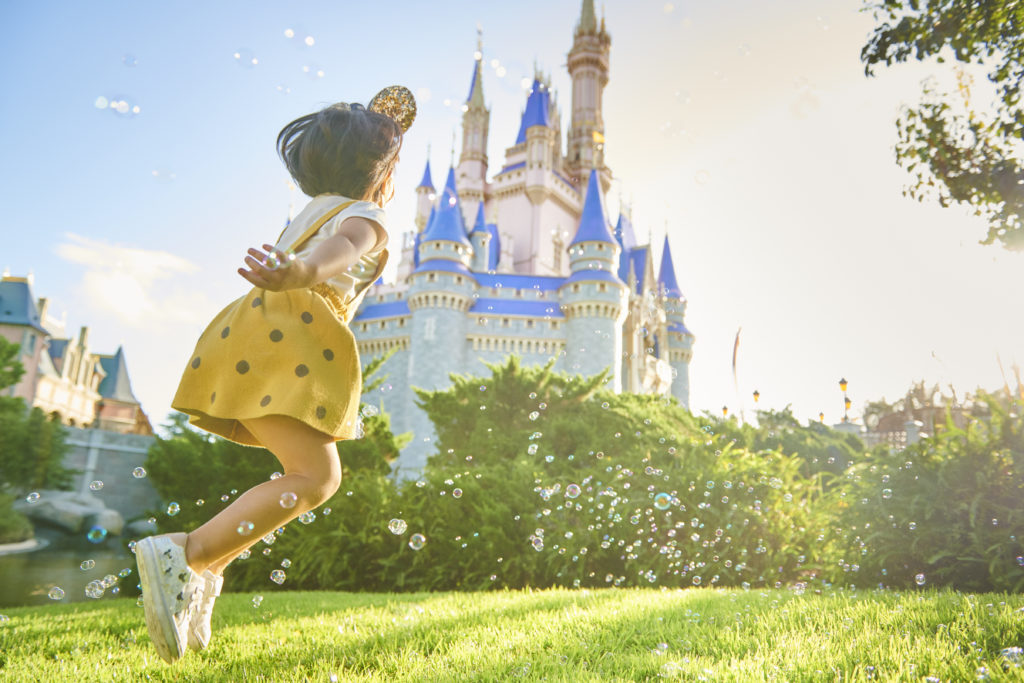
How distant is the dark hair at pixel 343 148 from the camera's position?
2682 mm

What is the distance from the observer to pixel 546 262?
1839 inches

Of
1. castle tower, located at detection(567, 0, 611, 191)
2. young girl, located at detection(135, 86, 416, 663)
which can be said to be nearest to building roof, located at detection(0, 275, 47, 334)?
castle tower, located at detection(567, 0, 611, 191)

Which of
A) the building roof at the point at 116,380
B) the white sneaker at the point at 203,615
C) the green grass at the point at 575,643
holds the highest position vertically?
the building roof at the point at 116,380

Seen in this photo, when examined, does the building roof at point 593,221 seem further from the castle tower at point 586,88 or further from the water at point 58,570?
the water at point 58,570

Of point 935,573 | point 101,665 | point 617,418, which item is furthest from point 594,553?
point 101,665

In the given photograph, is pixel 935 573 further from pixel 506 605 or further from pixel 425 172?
pixel 425 172

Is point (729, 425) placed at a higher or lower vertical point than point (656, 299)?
lower

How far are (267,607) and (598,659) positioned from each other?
327 centimetres

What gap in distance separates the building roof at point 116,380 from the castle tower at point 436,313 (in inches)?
810

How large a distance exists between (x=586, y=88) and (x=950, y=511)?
5183cm

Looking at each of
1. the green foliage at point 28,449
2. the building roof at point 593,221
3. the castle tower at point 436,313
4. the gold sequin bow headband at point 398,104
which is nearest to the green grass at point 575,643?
the gold sequin bow headband at point 398,104

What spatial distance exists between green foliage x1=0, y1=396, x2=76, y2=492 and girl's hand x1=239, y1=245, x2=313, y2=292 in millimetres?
26105

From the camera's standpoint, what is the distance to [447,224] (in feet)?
121

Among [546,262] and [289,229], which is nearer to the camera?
[289,229]
